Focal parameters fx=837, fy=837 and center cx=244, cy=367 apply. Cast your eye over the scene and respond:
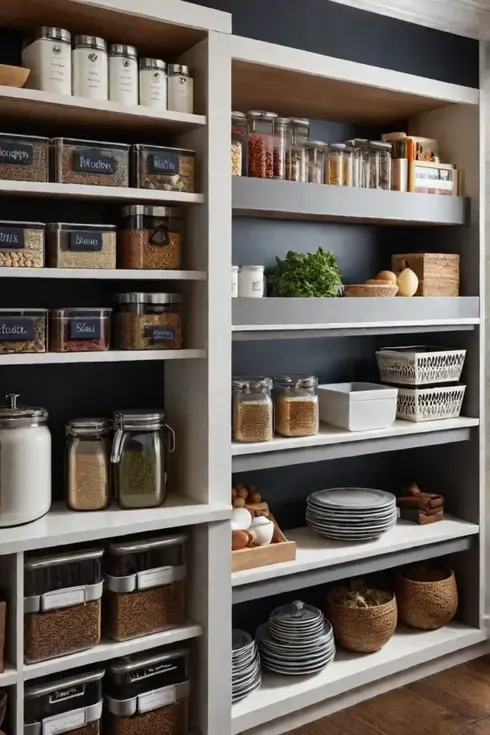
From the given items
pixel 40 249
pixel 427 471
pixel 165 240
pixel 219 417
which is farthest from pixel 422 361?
pixel 40 249

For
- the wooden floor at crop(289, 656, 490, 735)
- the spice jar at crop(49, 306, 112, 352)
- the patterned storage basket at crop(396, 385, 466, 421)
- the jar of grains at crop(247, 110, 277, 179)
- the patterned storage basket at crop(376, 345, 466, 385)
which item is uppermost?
the jar of grains at crop(247, 110, 277, 179)

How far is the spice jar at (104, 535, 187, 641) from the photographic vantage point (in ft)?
7.65

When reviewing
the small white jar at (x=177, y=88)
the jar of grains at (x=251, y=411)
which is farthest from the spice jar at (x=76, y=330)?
the small white jar at (x=177, y=88)

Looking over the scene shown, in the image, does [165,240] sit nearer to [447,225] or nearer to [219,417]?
[219,417]

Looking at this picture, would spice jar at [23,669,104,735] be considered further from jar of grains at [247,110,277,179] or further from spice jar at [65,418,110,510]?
jar of grains at [247,110,277,179]

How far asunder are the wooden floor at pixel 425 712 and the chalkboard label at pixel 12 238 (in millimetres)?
1742

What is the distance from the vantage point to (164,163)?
2381 millimetres

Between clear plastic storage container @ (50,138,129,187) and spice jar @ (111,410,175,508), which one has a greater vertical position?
clear plastic storage container @ (50,138,129,187)

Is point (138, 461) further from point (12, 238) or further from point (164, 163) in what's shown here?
point (164, 163)

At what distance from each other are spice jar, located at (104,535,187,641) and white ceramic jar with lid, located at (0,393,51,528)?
0.88 ft

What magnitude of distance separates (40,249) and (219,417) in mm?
702

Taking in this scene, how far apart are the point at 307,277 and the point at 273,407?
17.6 inches

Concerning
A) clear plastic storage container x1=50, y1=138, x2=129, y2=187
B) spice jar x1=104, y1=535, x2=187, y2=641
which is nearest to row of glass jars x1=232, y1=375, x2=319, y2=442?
spice jar x1=104, y1=535, x2=187, y2=641

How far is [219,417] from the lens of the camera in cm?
248
